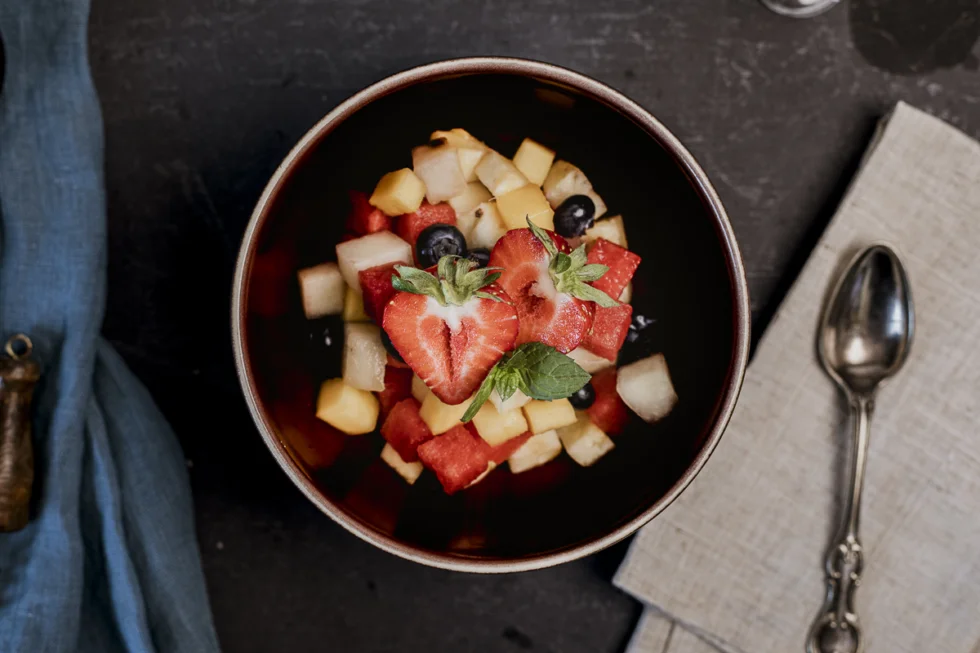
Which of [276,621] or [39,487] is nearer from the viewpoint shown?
[39,487]

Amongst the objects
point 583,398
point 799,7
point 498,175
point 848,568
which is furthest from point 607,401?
point 799,7

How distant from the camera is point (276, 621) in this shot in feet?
3.09

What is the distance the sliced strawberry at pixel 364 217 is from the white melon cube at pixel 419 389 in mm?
140

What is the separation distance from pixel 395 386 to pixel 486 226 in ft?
0.55

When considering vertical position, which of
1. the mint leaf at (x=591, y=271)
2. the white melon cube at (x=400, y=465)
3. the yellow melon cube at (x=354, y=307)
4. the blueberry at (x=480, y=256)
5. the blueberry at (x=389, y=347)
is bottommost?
the white melon cube at (x=400, y=465)

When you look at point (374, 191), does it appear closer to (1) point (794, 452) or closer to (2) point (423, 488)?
(2) point (423, 488)

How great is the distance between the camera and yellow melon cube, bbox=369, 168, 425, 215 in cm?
76

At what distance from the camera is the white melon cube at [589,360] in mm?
775

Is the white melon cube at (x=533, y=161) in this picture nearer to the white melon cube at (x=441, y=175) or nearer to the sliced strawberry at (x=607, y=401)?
the white melon cube at (x=441, y=175)

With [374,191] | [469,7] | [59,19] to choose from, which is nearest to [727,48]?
[469,7]

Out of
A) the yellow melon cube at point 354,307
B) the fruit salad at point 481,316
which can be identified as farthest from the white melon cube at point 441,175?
the yellow melon cube at point 354,307

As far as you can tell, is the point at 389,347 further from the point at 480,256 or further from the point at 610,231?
the point at 610,231

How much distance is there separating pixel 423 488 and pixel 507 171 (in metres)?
0.31

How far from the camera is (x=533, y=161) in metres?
0.81
